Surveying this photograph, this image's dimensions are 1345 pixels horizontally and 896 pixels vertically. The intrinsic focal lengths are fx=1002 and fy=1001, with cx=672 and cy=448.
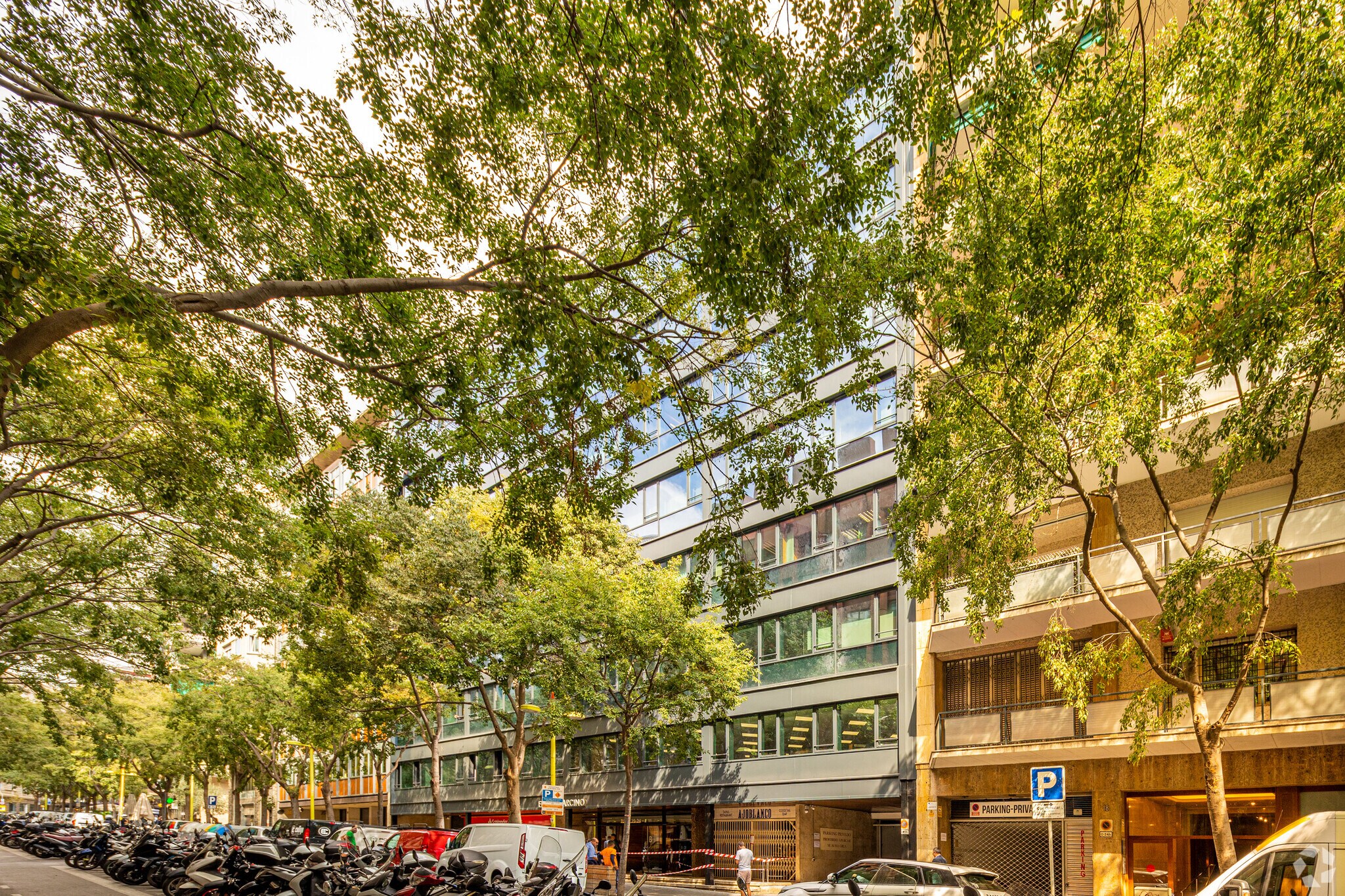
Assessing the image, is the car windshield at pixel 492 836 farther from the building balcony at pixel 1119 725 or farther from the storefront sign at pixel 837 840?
the storefront sign at pixel 837 840

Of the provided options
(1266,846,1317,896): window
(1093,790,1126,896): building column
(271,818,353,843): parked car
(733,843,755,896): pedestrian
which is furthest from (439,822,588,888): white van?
(1266,846,1317,896): window

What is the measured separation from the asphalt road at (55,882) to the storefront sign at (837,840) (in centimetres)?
1718

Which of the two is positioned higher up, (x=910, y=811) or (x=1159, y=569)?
(x=1159, y=569)

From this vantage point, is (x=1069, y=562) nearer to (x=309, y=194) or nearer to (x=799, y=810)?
(x=799, y=810)

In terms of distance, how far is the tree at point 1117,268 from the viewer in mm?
10367

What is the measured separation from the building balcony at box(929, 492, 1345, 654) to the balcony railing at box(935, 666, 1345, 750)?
158 centimetres

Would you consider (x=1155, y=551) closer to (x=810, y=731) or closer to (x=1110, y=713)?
(x=1110, y=713)

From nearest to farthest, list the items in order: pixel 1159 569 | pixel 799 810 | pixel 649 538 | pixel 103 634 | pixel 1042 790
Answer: pixel 1042 790 → pixel 1159 569 → pixel 103 634 → pixel 799 810 → pixel 649 538

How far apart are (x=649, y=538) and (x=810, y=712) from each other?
10775 mm

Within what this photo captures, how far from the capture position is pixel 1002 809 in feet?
74.5

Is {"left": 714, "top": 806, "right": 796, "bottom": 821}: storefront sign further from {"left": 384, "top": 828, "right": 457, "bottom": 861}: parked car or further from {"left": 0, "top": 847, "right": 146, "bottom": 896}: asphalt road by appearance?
{"left": 0, "top": 847, "right": 146, "bottom": 896}: asphalt road

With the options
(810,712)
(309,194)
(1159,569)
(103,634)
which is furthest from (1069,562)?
(103,634)

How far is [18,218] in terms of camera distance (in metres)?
9.49

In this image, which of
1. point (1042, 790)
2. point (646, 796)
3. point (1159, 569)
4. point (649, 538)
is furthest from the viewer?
point (649, 538)
